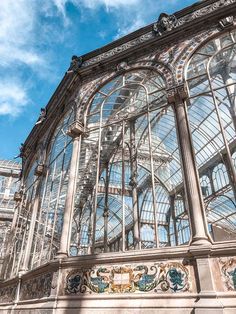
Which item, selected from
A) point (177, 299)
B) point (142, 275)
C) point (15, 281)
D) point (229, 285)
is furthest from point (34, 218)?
point (229, 285)

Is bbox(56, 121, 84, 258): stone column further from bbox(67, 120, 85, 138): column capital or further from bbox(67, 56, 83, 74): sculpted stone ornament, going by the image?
bbox(67, 56, 83, 74): sculpted stone ornament

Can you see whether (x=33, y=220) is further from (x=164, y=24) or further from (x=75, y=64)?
(x=164, y=24)

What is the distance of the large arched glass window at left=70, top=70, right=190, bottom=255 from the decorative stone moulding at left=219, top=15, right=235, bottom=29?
7.49 ft

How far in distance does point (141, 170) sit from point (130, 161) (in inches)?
296

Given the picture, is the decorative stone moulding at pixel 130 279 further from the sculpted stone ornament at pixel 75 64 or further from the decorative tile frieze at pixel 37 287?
the sculpted stone ornament at pixel 75 64

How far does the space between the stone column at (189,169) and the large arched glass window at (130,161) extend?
1.77ft

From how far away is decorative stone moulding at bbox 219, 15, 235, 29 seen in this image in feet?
25.7

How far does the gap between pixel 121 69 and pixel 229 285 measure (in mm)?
7125

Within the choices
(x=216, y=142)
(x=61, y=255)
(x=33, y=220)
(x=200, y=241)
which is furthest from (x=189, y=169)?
(x=216, y=142)

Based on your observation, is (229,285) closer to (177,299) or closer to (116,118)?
(177,299)

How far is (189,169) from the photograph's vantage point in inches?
239

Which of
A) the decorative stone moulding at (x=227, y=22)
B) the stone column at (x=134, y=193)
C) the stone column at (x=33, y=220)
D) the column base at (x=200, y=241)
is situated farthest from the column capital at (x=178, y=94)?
the stone column at (x=33, y=220)

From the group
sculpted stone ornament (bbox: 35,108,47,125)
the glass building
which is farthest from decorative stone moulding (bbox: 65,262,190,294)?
sculpted stone ornament (bbox: 35,108,47,125)

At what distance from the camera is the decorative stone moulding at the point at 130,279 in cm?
508
